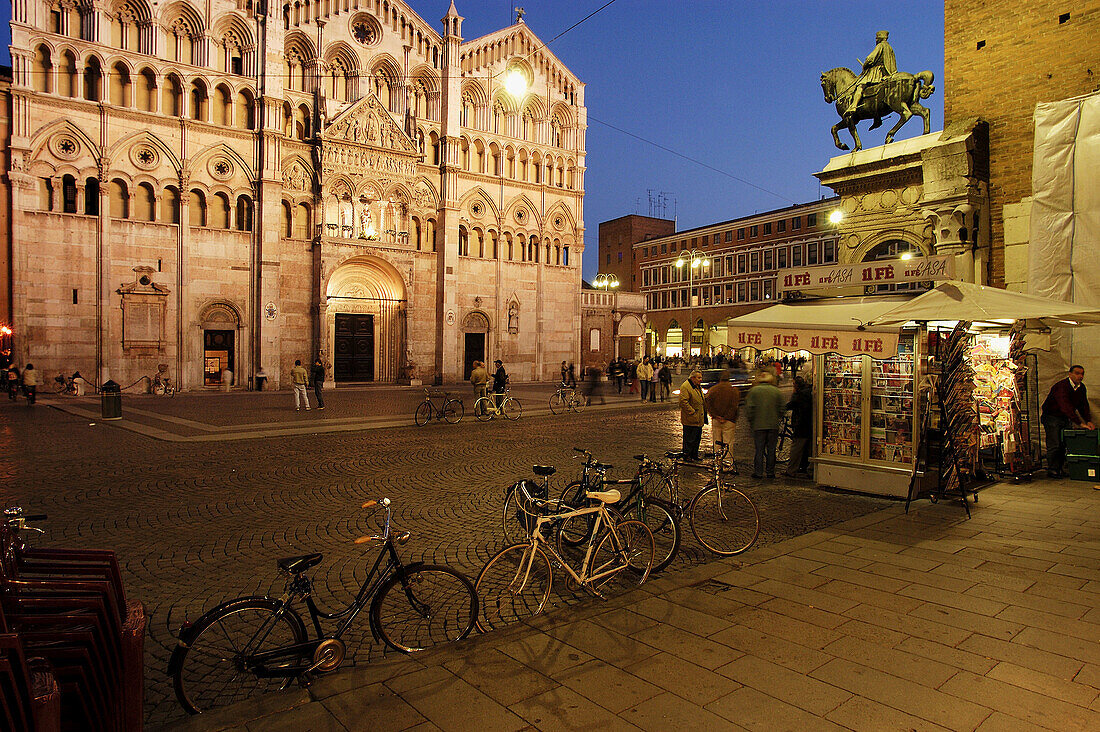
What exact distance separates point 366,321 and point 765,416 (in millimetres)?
27232

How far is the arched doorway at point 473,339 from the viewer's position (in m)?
36.5

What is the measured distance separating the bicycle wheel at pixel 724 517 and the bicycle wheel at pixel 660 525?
0.55 metres

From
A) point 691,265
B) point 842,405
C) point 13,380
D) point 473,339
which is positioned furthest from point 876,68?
point 691,265

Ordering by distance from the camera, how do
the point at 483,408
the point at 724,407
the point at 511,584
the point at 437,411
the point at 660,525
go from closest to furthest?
1. the point at 511,584
2. the point at 660,525
3. the point at 724,407
4. the point at 437,411
5. the point at 483,408

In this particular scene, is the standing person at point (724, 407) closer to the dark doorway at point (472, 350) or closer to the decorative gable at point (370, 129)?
the dark doorway at point (472, 350)

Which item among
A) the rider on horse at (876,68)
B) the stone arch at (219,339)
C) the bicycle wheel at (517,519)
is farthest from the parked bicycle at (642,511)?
the stone arch at (219,339)

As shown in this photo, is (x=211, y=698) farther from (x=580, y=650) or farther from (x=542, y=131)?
(x=542, y=131)

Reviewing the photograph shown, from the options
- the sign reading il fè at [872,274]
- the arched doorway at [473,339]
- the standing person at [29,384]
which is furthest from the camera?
the arched doorway at [473,339]

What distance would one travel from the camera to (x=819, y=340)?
29.3ft

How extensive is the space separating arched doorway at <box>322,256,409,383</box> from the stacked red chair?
1179 inches

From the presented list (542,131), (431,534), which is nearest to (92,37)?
(542,131)

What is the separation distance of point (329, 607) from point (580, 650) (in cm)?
219

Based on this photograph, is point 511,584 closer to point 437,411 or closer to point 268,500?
point 268,500

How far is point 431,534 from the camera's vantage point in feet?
24.4
